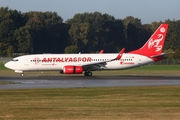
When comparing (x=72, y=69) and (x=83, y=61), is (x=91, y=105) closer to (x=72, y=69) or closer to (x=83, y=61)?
(x=72, y=69)

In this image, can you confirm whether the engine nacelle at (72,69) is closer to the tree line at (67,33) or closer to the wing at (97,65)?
the wing at (97,65)

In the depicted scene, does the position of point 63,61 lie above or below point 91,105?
above

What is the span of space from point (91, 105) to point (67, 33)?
111640 millimetres

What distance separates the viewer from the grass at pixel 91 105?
56.8ft

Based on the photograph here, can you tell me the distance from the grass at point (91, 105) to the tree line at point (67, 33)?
80.8 meters

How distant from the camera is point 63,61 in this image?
158 feet

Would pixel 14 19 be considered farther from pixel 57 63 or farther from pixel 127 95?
pixel 127 95

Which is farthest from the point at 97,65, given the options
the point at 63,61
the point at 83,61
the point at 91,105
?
the point at 91,105

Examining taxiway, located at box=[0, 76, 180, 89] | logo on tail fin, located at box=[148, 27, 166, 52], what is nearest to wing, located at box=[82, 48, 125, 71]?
logo on tail fin, located at box=[148, 27, 166, 52]

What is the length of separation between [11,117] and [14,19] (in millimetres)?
112179

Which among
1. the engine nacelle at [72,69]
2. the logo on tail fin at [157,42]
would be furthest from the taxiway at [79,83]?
the logo on tail fin at [157,42]

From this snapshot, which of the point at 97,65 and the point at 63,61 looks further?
the point at 97,65

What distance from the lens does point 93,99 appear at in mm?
23172

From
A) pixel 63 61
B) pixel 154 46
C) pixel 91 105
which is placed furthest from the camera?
pixel 154 46
